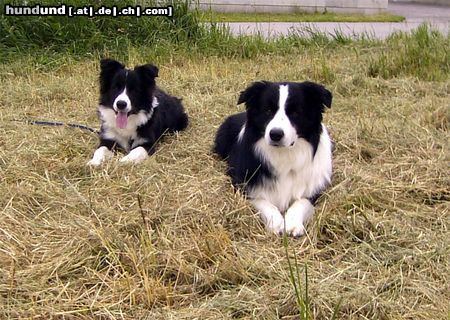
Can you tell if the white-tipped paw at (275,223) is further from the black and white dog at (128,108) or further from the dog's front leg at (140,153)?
the black and white dog at (128,108)

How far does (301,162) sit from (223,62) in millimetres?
4575

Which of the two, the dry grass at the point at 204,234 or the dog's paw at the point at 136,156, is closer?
the dry grass at the point at 204,234

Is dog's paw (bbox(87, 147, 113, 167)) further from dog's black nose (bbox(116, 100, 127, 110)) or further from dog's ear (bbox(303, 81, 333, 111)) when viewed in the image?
dog's ear (bbox(303, 81, 333, 111))

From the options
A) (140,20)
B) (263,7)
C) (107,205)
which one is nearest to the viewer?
(107,205)

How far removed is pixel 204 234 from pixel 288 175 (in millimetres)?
826

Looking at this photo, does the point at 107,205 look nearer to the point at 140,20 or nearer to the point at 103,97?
the point at 103,97

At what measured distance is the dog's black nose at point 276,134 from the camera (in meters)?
3.02

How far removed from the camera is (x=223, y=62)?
761 cm

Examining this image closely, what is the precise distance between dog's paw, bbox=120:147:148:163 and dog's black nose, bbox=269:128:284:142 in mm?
1108

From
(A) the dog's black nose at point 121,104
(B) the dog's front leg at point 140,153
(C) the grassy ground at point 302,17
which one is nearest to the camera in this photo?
(B) the dog's front leg at point 140,153

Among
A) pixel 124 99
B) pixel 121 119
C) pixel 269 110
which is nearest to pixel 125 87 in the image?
pixel 124 99

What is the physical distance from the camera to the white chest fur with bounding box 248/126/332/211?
3.23 metres

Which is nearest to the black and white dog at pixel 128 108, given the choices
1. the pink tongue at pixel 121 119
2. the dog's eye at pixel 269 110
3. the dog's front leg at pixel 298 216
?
the pink tongue at pixel 121 119

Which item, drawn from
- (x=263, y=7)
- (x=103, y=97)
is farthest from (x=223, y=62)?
(x=263, y=7)
